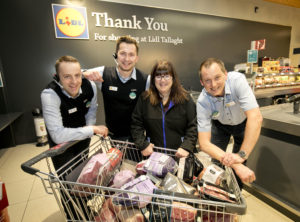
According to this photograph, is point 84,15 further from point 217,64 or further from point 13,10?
point 217,64

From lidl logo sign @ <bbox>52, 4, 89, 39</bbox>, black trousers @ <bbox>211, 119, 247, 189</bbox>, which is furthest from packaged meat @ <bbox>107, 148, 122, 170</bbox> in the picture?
lidl logo sign @ <bbox>52, 4, 89, 39</bbox>

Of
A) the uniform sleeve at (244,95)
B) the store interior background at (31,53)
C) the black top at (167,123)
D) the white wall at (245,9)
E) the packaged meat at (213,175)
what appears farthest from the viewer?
the white wall at (245,9)

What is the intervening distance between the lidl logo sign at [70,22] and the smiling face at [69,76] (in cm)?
310

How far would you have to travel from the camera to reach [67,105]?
5.20 ft

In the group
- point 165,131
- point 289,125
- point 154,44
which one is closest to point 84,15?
point 154,44

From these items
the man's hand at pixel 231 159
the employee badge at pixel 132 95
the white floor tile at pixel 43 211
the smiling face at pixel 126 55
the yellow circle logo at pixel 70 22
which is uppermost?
the yellow circle logo at pixel 70 22

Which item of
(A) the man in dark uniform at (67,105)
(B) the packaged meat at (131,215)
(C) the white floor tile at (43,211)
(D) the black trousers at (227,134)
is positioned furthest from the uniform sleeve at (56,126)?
(D) the black trousers at (227,134)

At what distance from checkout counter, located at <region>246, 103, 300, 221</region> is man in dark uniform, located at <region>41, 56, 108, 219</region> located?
1.79 m

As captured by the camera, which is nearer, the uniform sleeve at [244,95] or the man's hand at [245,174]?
the man's hand at [245,174]

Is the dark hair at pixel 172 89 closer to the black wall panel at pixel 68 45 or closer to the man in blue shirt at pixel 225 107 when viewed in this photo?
the man in blue shirt at pixel 225 107

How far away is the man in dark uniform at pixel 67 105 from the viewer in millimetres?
1412

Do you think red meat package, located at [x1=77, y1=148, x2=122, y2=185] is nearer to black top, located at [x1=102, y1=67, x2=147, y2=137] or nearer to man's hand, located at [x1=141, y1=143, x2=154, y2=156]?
man's hand, located at [x1=141, y1=143, x2=154, y2=156]

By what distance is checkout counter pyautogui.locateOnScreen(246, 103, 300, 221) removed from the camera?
1.78 m

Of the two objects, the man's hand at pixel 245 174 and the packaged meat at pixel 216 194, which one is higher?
the packaged meat at pixel 216 194
